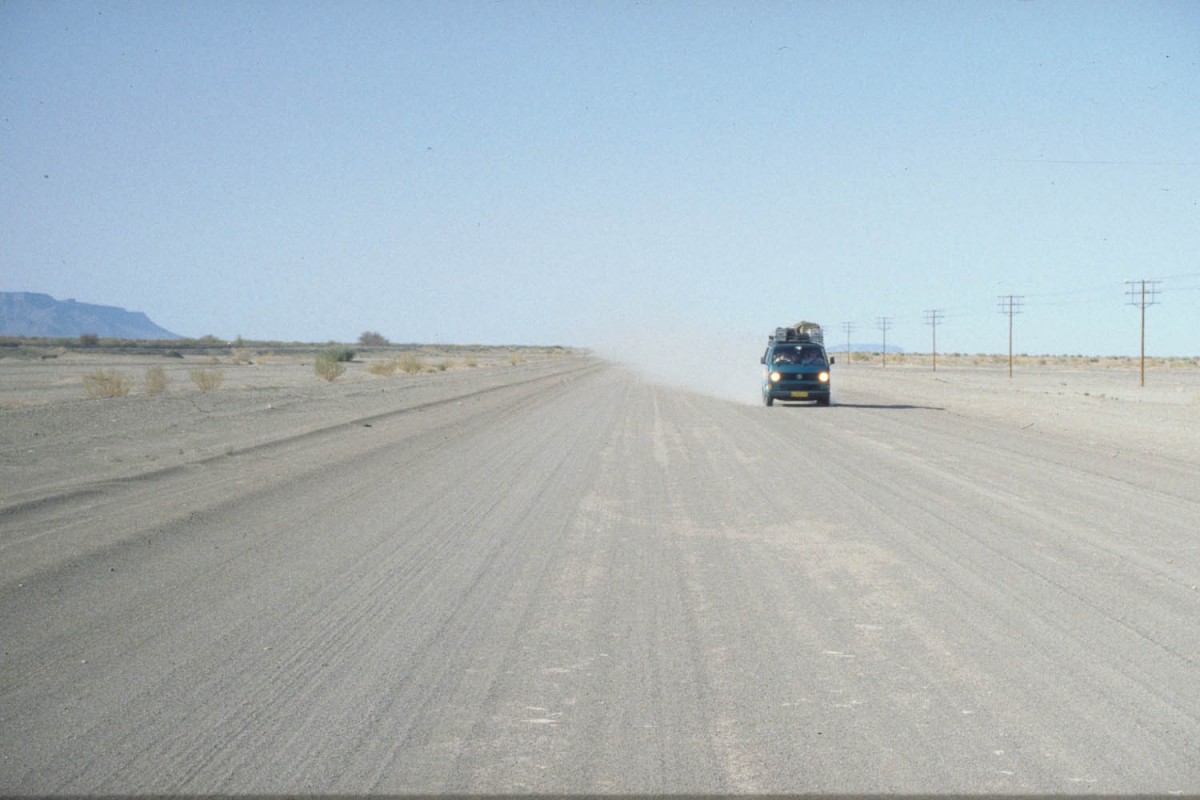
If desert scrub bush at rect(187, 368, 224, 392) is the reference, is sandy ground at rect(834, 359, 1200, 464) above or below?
below

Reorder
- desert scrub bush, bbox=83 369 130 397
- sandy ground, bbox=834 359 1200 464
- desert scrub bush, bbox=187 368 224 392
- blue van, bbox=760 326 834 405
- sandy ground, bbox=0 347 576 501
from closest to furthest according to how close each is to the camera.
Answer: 1. sandy ground, bbox=0 347 576 501
2. sandy ground, bbox=834 359 1200 464
3. blue van, bbox=760 326 834 405
4. desert scrub bush, bbox=83 369 130 397
5. desert scrub bush, bbox=187 368 224 392

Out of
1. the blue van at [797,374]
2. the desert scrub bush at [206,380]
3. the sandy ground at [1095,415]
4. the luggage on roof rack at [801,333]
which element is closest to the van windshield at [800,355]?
the blue van at [797,374]

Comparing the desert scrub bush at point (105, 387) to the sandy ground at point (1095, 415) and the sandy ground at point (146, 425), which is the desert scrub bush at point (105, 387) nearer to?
the sandy ground at point (146, 425)

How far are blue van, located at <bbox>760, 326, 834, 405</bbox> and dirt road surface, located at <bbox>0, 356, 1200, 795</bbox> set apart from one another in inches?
633

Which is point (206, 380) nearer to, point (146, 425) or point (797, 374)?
point (146, 425)

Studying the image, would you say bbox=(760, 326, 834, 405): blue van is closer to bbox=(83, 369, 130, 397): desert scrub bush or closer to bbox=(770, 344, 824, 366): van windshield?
bbox=(770, 344, 824, 366): van windshield

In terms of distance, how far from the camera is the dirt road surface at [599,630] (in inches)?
176

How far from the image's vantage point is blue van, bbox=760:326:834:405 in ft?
103

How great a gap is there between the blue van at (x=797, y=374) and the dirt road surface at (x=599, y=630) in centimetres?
1608

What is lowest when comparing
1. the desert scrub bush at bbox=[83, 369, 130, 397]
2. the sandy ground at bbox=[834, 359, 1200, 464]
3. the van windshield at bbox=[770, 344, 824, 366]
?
the sandy ground at bbox=[834, 359, 1200, 464]

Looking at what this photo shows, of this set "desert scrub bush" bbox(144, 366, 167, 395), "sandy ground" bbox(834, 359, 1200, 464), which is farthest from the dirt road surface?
"desert scrub bush" bbox(144, 366, 167, 395)

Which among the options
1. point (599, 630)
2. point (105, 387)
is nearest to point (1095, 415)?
point (599, 630)

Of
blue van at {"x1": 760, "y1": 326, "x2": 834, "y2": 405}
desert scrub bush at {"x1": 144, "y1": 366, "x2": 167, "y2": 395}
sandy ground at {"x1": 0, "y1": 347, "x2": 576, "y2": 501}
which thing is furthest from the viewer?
desert scrub bush at {"x1": 144, "y1": 366, "x2": 167, "y2": 395}

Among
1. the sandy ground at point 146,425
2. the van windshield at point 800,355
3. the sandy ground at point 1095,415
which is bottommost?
the sandy ground at point 1095,415
